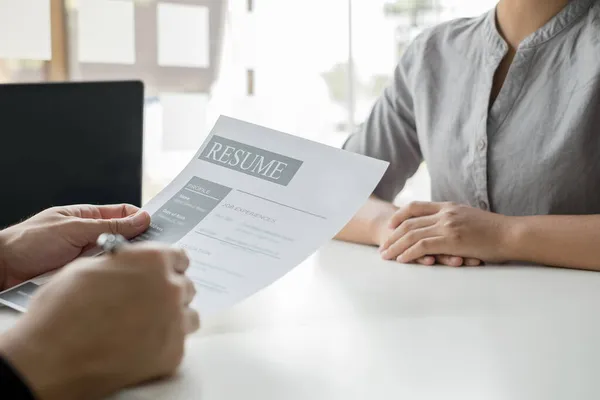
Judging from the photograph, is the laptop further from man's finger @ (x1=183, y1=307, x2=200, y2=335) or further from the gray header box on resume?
man's finger @ (x1=183, y1=307, x2=200, y2=335)

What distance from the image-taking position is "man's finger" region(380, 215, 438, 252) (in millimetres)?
1076

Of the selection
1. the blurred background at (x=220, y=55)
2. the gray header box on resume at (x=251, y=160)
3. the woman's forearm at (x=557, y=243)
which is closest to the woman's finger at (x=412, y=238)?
the woman's forearm at (x=557, y=243)

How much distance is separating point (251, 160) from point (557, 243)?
0.47m

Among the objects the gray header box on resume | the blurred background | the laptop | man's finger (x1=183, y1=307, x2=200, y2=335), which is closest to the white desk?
man's finger (x1=183, y1=307, x2=200, y2=335)

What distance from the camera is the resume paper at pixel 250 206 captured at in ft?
2.46

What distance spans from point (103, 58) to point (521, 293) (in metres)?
2.04

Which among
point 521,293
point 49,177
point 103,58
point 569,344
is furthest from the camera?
point 103,58

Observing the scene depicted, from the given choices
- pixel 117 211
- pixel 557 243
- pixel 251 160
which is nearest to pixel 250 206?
pixel 251 160

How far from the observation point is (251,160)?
36.1 inches

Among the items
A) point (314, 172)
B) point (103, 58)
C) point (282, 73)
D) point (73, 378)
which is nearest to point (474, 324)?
point (314, 172)

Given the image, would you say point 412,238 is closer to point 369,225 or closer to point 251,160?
point 369,225

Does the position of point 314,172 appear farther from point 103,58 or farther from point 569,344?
point 103,58

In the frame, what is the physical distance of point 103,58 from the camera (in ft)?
8.27

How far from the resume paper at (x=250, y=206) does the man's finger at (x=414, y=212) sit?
24 centimetres
